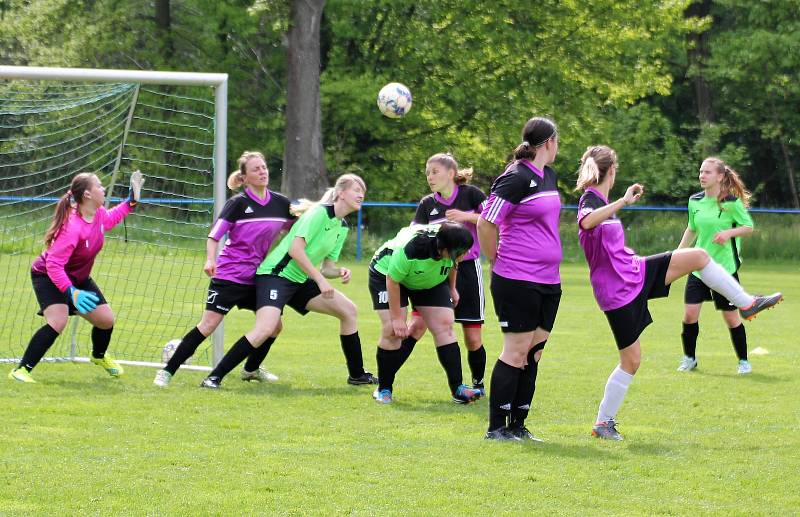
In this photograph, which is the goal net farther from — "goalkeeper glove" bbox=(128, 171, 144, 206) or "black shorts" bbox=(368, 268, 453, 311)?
"black shorts" bbox=(368, 268, 453, 311)

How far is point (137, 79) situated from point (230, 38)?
2387cm

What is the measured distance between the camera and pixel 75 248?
8422 mm

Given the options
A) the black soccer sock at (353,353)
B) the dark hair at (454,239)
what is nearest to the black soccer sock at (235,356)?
the black soccer sock at (353,353)

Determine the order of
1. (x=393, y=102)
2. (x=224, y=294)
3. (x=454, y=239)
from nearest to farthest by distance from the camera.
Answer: (x=454, y=239) < (x=224, y=294) < (x=393, y=102)

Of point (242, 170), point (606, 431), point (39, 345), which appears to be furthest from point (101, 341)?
point (606, 431)

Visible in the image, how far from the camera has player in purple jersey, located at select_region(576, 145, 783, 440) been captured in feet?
21.2

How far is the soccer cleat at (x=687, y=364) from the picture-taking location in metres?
9.83

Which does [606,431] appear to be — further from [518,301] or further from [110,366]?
[110,366]

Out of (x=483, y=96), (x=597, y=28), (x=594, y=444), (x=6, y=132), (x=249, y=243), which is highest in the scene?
(x=597, y=28)

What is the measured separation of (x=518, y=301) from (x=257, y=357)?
313 centimetres

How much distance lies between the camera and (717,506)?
16.9 ft

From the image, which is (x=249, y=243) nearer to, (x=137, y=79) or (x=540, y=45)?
(x=137, y=79)

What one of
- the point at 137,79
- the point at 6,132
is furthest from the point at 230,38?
the point at 137,79

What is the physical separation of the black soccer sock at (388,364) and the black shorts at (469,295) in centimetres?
55
